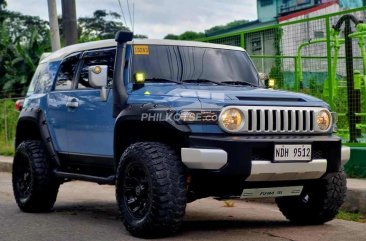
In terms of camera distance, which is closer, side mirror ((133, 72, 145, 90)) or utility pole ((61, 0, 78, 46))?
side mirror ((133, 72, 145, 90))

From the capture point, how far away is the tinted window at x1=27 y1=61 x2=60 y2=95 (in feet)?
26.3

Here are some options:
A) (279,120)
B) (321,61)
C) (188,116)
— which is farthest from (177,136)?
(321,61)

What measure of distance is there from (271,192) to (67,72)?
9.58 feet

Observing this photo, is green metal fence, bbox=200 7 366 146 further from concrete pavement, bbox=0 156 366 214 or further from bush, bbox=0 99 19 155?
bush, bbox=0 99 19 155

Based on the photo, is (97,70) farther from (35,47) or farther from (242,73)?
(35,47)

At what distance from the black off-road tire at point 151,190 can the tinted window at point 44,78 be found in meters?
2.27

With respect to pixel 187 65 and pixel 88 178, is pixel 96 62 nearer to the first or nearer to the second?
pixel 187 65

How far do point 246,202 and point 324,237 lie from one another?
9.76 feet

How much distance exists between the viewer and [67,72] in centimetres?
780

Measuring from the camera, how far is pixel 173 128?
18.8 feet

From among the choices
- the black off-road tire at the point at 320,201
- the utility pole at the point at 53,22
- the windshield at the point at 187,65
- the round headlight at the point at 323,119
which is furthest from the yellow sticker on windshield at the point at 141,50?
the utility pole at the point at 53,22

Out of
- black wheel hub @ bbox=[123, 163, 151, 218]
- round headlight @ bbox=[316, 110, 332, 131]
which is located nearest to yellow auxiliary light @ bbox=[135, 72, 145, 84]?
black wheel hub @ bbox=[123, 163, 151, 218]

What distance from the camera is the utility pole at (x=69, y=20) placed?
14.5 m

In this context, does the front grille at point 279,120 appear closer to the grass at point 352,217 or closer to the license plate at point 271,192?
the license plate at point 271,192
